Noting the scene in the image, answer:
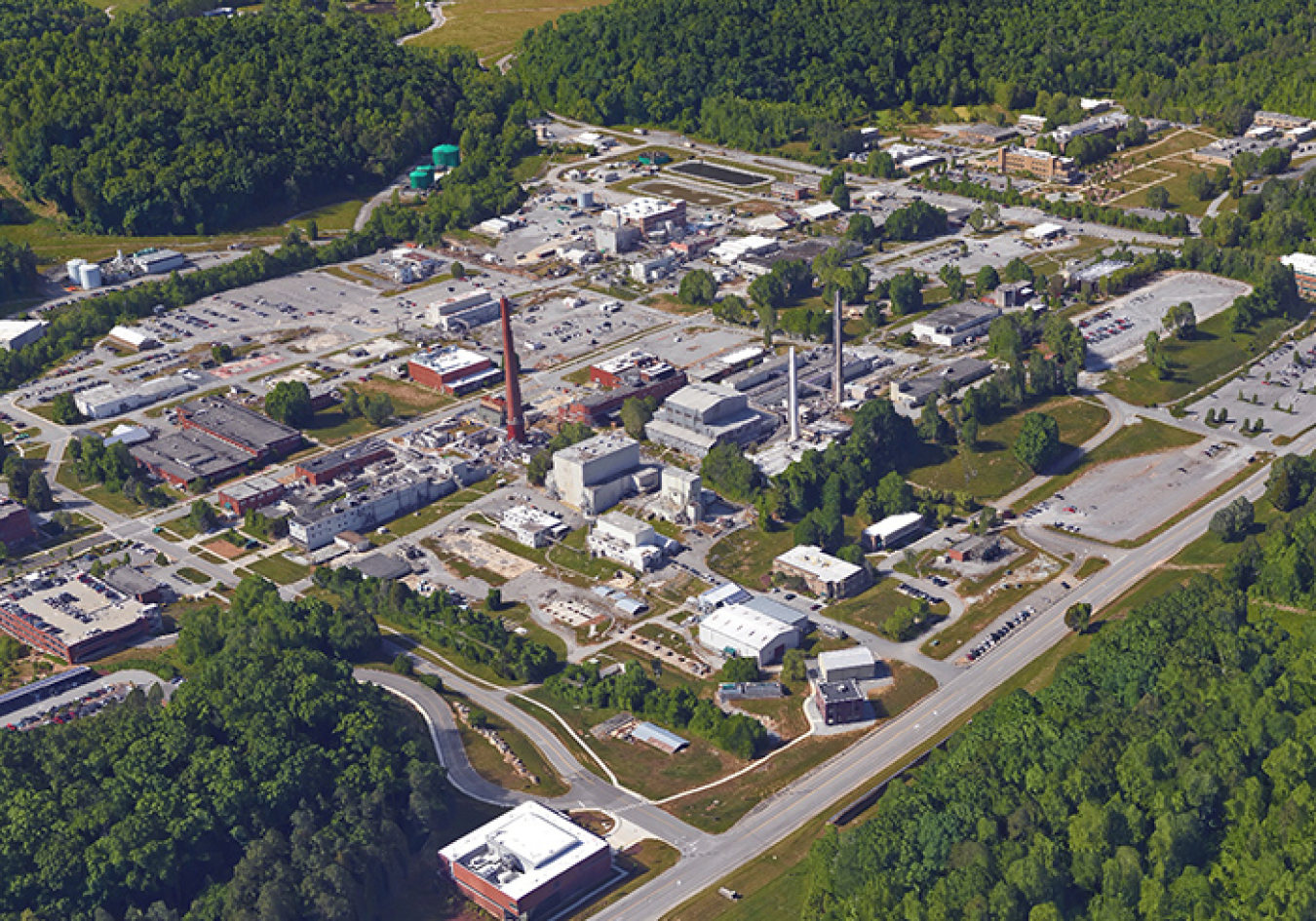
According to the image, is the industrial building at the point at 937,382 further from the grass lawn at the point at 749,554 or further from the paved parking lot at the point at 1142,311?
the grass lawn at the point at 749,554

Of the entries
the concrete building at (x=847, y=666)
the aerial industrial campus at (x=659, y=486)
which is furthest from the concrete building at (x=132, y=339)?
the concrete building at (x=847, y=666)

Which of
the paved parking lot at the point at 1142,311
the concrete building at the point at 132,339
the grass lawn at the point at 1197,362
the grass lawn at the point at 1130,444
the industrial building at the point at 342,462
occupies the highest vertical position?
the concrete building at the point at 132,339

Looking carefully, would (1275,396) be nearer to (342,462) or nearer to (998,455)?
(998,455)

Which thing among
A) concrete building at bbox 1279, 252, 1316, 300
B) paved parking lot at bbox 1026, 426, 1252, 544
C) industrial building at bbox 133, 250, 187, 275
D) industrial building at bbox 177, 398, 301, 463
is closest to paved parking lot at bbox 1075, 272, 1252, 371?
concrete building at bbox 1279, 252, 1316, 300

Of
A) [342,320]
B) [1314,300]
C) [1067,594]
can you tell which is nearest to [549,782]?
[1067,594]

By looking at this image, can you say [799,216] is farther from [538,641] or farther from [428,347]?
[538,641]

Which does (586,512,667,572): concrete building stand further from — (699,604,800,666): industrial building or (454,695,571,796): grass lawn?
(454,695,571,796): grass lawn
